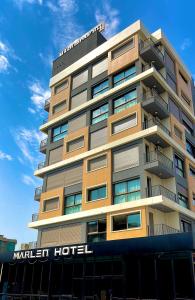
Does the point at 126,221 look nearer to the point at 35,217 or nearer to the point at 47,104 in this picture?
the point at 35,217

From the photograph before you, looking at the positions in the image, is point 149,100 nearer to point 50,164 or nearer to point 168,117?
point 168,117

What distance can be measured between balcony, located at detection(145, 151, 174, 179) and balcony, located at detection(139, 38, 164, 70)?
10448 mm

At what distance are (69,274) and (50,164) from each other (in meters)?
14.7

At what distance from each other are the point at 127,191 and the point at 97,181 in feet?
12.3

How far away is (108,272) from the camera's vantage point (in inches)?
965

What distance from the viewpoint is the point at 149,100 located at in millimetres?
31141

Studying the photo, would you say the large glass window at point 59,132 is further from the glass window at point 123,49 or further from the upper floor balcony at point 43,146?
the glass window at point 123,49

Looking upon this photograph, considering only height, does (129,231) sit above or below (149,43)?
below

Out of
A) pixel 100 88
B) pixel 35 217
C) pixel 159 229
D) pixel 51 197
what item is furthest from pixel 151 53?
pixel 35 217

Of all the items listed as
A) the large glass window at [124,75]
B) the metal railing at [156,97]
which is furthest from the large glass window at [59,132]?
the metal railing at [156,97]

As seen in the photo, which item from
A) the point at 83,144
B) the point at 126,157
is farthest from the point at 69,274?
the point at 83,144

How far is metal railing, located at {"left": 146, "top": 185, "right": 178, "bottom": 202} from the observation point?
28.0m

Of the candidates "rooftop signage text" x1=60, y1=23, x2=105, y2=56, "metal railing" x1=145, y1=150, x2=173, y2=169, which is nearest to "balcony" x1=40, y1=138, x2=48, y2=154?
"rooftop signage text" x1=60, y1=23, x2=105, y2=56

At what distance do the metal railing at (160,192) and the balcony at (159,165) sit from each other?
1456 mm
